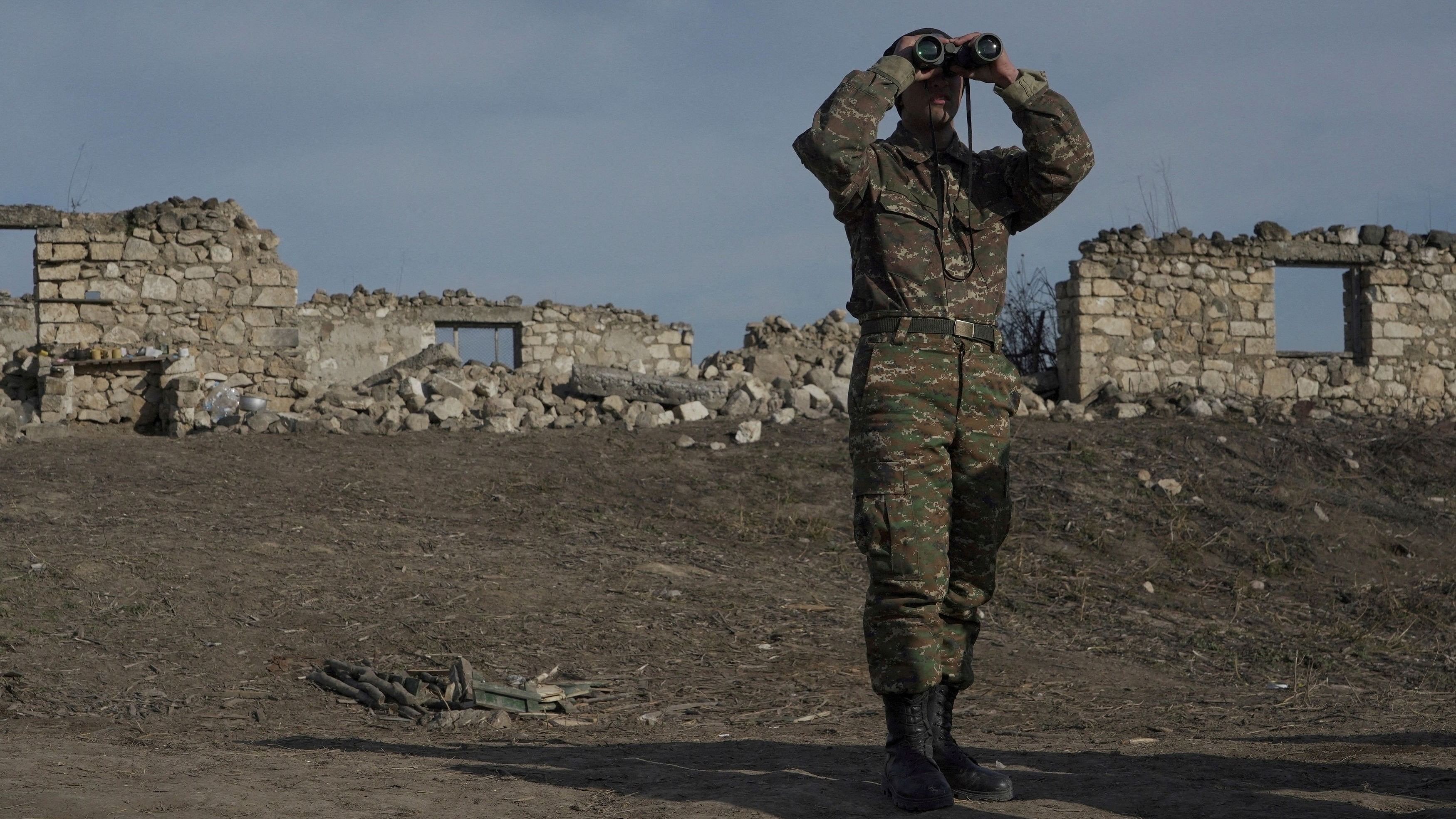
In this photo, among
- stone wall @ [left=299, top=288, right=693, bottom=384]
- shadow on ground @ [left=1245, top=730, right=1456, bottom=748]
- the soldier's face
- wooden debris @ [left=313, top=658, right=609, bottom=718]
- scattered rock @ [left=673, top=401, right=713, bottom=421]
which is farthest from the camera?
stone wall @ [left=299, top=288, right=693, bottom=384]

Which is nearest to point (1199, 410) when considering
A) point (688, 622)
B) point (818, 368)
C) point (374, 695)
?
point (818, 368)

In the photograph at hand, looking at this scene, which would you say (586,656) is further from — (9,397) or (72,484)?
(9,397)

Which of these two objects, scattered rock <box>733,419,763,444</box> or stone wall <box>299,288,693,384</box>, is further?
stone wall <box>299,288,693,384</box>

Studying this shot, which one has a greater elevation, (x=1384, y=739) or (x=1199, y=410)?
(x=1199, y=410)

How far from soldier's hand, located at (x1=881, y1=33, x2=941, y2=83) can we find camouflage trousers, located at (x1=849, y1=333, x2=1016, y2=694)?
69 cm

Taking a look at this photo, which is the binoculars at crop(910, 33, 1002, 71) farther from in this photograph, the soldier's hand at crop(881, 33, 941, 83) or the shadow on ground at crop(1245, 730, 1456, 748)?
the shadow on ground at crop(1245, 730, 1456, 748)

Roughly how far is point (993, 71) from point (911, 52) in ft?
0.73

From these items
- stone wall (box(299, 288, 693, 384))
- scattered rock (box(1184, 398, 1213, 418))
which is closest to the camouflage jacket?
scattered rock (box(1184, 398, 1213, 418))

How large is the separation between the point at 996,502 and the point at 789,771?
97 cm

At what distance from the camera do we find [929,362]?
10.5 feet

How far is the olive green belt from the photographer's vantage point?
10.6ft

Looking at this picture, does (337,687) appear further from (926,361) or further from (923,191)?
(923,191)

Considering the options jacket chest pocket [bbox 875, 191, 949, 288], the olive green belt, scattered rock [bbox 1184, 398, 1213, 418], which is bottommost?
the olive green belt

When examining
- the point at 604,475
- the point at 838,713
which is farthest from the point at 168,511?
the point at 838,713
